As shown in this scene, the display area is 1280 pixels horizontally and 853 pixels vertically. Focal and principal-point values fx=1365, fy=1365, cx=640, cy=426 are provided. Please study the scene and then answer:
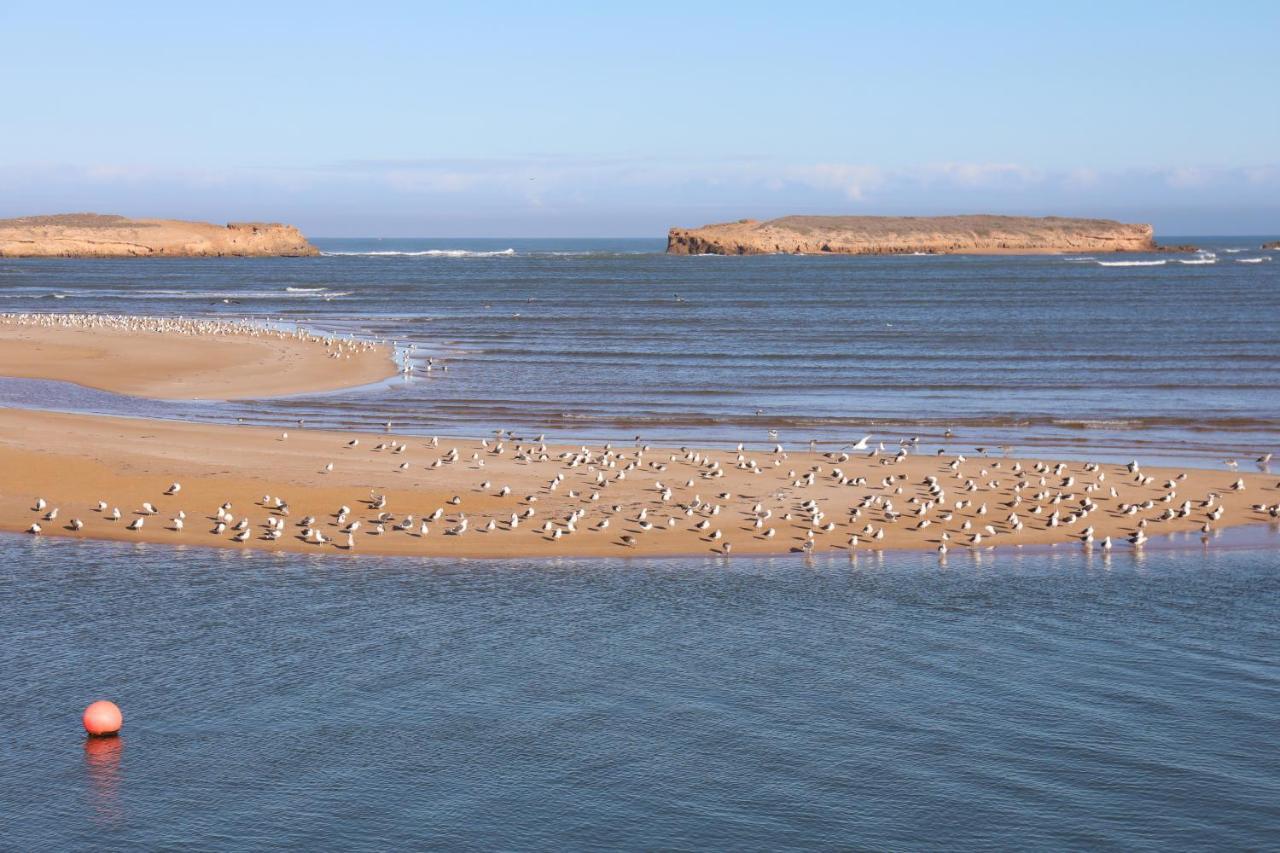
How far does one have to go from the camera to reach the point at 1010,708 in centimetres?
1578

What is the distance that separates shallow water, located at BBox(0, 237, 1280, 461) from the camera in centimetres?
3734

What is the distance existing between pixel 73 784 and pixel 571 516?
11.7 m

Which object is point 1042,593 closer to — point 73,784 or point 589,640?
point 589,640

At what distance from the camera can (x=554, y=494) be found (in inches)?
1056

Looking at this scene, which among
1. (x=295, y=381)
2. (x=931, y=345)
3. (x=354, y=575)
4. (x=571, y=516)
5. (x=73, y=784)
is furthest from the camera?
(x=931, y=345)

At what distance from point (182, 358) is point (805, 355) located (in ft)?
83.3

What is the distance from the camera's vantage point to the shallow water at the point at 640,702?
1306cm

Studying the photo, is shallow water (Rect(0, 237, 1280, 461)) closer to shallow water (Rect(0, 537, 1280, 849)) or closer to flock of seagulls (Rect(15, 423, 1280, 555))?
flock of seagulls (Rect(15, 423, 1280, 555))

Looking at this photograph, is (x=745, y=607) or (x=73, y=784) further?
(x=745, y=607)

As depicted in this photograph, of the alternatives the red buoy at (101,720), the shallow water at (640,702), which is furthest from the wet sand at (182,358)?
the red buoy at (101,720)

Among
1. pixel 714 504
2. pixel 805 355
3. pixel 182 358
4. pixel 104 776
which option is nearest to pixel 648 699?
pixel 104 776

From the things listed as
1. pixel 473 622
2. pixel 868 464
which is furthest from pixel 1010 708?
pixel 868 464

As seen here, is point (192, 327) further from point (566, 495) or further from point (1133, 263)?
point (1133, 263)

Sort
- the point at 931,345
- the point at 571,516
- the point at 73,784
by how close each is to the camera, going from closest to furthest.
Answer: the point at 73,784, the point at 571,516, the point at 931,345
